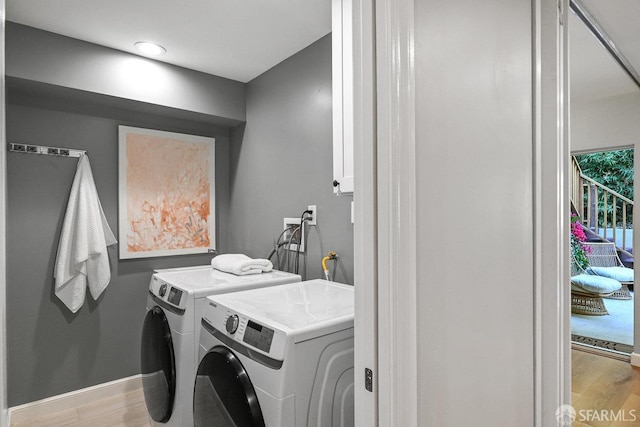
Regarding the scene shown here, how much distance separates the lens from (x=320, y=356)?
3.89ft

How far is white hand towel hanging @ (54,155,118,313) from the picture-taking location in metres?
2.29

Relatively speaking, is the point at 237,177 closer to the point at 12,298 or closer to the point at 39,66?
the point at 39,66

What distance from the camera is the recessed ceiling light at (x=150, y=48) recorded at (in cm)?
225

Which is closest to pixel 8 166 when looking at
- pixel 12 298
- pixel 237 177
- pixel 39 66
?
pixel 39 66

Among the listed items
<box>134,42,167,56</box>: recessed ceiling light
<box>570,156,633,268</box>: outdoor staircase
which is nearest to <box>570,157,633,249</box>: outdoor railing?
<box>570,156,633,268</box>: outdoor staircase

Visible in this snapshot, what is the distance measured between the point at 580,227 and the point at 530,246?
165 inches

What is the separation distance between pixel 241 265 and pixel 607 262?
4.97m

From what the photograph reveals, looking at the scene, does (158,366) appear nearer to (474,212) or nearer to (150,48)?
(474,212)

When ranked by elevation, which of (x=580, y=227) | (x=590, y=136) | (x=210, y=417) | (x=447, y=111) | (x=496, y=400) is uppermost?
(x=590, y=136)

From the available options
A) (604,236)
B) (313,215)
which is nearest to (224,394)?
(313,215)

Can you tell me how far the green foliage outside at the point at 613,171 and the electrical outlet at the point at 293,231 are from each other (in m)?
4.79

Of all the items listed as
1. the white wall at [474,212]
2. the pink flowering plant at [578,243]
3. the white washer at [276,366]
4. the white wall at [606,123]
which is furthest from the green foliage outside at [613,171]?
the white washer at [276,366]

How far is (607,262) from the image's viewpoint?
15.4 feet

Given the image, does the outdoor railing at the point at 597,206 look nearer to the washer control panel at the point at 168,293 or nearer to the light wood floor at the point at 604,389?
the light wood floor at the point at 604,389
